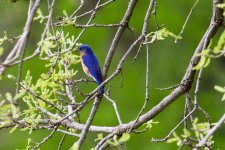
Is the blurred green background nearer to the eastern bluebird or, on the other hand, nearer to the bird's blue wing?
the eastern bluebird

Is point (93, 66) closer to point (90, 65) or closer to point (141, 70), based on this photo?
point (90, 65)

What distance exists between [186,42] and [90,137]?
2.03 m

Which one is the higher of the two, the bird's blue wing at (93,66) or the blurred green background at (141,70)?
the bird's blue wing at (93,66)

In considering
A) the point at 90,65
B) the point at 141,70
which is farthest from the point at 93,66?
the point at 141,70

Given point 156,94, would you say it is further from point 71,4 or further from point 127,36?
point 71,4

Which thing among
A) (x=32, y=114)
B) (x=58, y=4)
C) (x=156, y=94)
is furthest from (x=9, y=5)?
(x=32, y=114)

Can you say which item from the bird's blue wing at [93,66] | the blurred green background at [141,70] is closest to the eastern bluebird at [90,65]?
the bird's blue wing at [93,66]

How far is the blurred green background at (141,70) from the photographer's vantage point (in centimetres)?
1100

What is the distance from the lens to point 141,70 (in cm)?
1141

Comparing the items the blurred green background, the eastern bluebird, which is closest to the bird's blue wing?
the eastern bluebird

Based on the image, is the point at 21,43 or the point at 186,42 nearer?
the point at 21,43

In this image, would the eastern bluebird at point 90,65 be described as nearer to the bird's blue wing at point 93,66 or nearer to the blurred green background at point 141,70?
the bird's blue wing at point 93,66

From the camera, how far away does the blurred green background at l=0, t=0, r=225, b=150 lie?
11.0m

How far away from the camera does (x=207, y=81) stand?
1150 centimetres
